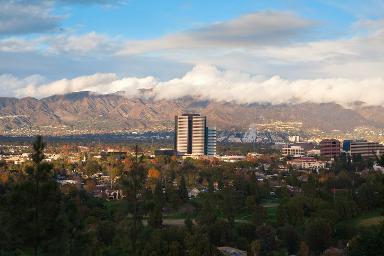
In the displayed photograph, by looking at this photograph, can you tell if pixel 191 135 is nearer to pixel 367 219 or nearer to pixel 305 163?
pixel 305 163

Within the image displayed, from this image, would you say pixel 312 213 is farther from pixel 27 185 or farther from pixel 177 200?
pixel 27 185

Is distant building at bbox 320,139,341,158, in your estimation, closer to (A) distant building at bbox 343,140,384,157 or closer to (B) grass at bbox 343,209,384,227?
(A) distant building at bbox 343,140,384,157

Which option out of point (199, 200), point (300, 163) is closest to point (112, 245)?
point (199, 200)

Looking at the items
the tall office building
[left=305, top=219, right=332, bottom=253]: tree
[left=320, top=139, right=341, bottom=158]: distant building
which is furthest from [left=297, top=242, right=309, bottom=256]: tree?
[left=320, top=139, right=341, bottom=158]: distant building

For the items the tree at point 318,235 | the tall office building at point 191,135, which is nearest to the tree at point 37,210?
the tree at point 318,235

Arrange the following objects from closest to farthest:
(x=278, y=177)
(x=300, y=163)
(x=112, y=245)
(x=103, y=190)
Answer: (x=112, y=245) → (x=103, y=190) → (x=278, y=177) → (x=300, y=163)

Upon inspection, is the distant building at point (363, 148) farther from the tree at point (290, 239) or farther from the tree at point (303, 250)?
the tree at point (303, 250)

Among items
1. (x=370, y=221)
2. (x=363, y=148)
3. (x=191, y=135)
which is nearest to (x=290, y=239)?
(x=370, y=221)

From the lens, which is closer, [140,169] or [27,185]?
[27,185]
